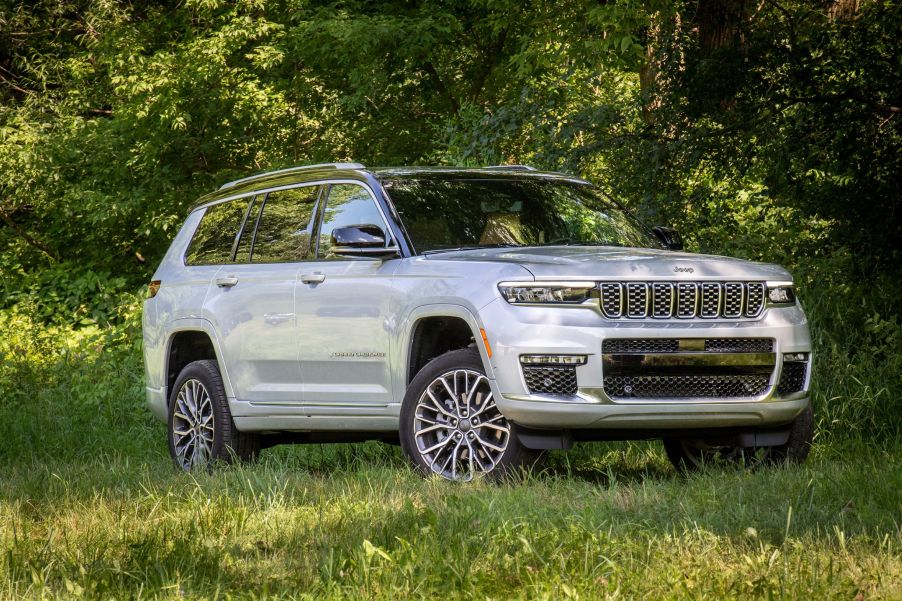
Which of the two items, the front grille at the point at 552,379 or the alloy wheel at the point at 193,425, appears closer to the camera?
the front grille at the point at 552,379

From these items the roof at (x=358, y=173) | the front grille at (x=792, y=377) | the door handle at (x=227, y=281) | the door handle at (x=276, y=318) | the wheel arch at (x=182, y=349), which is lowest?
the wheel arch at (x=182, y=349)

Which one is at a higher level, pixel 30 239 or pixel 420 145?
pixel 420 145

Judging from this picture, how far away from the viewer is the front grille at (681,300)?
644 cm

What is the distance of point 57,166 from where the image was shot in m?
21.6

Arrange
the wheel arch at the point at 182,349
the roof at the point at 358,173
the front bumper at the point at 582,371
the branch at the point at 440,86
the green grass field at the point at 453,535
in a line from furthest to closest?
the branch at the point at 440,86, the wheel arch at the point at 182,349, the roof at the point at 358,173, the front bumper at the point at 582,371, the green grass field at the point at 453,535

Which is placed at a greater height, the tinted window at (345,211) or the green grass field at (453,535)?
the tinted window at (345,211)

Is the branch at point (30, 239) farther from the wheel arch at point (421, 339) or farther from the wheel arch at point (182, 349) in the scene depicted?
the wheel arch at point (421, 339)

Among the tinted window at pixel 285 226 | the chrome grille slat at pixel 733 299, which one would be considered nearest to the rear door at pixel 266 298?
the tinted window at pixel 285 226

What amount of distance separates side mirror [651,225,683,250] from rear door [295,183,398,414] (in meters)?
1.88

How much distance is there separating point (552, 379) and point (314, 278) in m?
1.99

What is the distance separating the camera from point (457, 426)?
6789 millimetres

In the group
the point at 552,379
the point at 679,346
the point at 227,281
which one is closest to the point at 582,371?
the point at 552,379

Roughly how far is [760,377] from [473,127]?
8088mm

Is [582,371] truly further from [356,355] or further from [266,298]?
[266,298]
